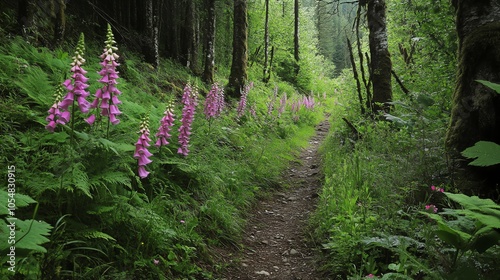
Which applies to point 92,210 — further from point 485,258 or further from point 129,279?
point 485,258

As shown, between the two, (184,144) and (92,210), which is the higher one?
(184,144)

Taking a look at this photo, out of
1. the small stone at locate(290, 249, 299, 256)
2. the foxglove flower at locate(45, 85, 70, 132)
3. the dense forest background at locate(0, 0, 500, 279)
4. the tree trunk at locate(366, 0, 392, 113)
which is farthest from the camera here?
the tree trunk at locate(366, 0, 392, 113)

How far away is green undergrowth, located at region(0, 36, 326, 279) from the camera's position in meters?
2.73

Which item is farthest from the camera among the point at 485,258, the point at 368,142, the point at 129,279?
the point at 368,142

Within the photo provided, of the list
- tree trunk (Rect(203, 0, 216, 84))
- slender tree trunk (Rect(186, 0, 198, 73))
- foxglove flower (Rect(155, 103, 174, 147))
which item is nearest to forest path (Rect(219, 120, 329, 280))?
foxglove flower (Rect(155, 103, 174, 147))

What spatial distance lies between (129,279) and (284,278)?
1.94 meters

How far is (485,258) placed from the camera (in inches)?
88.0

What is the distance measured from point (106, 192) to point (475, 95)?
4263 millimetres

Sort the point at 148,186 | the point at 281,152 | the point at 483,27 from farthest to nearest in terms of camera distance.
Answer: the point at 281,152
the point at 148,186
the point at 483,27

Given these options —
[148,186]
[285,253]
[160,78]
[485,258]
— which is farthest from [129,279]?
[160,78]

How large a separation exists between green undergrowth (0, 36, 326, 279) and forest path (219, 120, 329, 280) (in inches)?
11.1

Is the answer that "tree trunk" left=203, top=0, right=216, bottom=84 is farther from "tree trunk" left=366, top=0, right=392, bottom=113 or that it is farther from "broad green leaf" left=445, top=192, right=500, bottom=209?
"broad green leaf" left=445, top=192, right=500, bottom=209

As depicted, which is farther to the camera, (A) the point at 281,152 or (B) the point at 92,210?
(A) the point at 281,152

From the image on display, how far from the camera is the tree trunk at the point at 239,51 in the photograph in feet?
38.3
